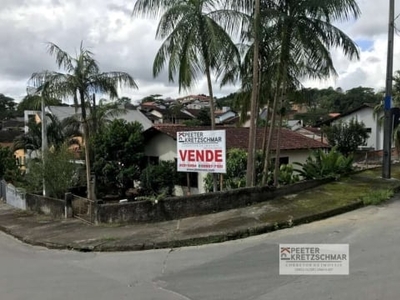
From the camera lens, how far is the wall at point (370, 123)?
40.3m

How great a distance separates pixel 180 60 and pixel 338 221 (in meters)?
6.54

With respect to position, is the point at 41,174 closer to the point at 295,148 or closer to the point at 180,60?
the point at 180,60

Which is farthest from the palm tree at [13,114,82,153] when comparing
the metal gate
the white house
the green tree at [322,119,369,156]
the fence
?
the green tree at [322,119,369,156]

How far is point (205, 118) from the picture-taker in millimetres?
60406

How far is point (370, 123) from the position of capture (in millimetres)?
40938

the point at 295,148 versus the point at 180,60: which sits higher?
the point at 180,60

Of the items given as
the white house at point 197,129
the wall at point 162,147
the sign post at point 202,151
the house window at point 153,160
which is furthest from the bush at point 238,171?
the sign post at point 202,151

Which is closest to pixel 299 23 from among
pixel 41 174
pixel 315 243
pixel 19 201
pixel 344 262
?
pixel 315 243

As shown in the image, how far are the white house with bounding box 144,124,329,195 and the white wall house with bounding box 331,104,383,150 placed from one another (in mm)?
17802

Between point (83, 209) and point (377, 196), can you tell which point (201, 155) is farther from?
point (377, 196)

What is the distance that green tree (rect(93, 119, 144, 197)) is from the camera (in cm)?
2050

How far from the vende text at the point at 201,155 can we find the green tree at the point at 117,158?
8.07 meters

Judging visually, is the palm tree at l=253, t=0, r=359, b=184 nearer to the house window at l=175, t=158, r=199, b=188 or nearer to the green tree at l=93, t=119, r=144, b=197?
the house window at l=175, t=158, r=199, b=188

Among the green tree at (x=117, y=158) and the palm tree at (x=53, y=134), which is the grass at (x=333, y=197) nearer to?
the green tree at (x=117, y=158)
